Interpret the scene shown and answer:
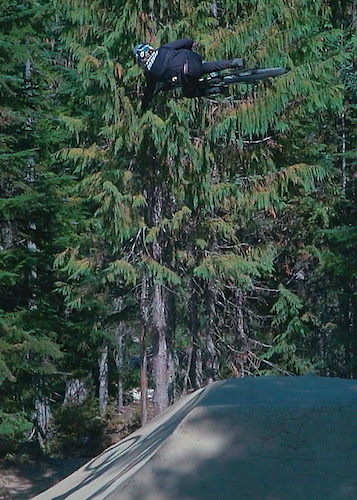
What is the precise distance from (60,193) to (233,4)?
4.87 m

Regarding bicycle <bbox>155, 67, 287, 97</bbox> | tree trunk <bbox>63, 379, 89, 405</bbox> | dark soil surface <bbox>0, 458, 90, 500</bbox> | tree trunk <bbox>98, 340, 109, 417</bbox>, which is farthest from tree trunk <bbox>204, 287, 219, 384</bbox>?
bicycle <bbox>155, 67, 287, 97</bbox>

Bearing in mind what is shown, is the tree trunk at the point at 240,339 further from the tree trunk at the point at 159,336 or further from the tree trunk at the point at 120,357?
the tree trunk at the point at 120,357

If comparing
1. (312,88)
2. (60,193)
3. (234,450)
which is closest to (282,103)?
(312,88)

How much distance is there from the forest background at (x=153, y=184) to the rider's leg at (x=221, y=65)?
484cm

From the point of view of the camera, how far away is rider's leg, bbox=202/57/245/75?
736 cm

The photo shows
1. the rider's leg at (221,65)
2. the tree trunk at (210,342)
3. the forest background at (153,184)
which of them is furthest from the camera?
the tree trunk at (210,342)

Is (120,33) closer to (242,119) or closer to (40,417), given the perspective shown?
(242,119)

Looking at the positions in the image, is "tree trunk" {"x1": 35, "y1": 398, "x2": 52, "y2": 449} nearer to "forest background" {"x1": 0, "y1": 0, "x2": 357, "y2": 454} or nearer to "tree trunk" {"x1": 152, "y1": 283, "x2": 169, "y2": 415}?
"forest background" {"x1": 0, "y1": 0, "x2": 357, "y2": 454}

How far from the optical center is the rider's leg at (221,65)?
7.36m

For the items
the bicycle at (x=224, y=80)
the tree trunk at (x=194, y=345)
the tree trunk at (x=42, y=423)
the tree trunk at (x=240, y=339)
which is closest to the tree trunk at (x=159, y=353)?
the tree trunk at (x=194, y=345)

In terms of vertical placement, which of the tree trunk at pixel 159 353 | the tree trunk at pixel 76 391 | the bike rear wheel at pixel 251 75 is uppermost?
the bike rear wheel at pixel 251 75

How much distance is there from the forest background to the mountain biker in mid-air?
4.50 m

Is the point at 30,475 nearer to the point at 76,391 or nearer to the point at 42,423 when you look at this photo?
the point at 42,423

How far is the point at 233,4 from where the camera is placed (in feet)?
43.5
